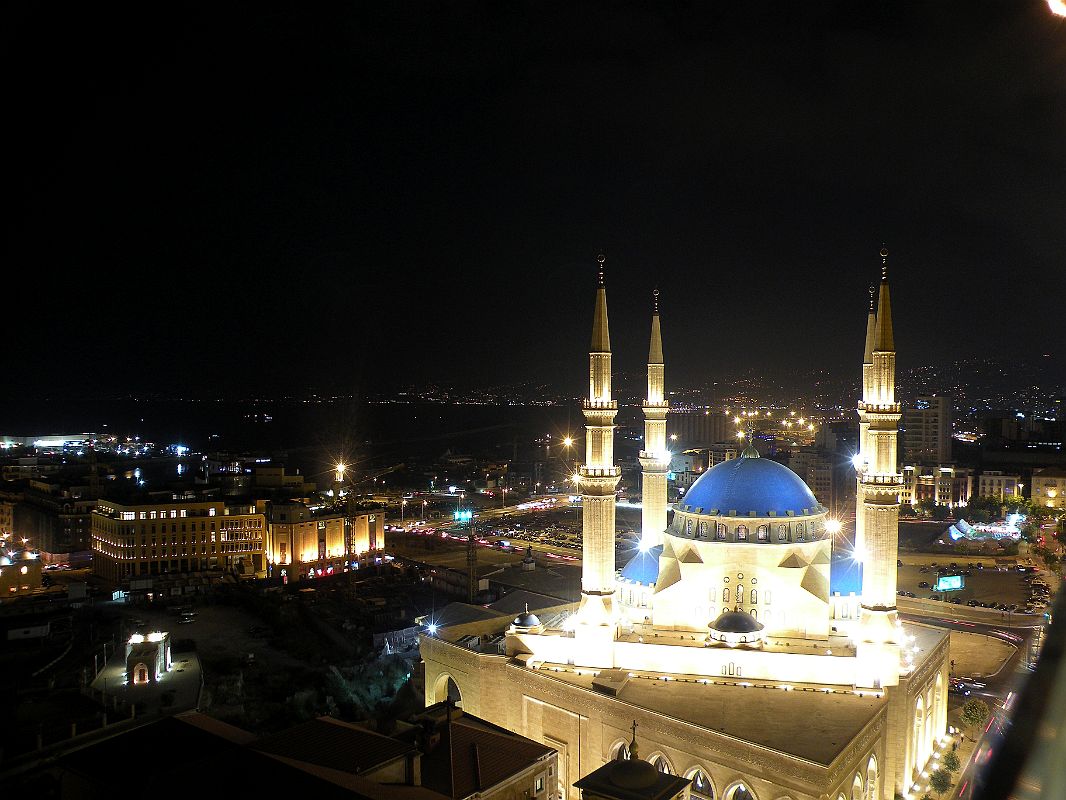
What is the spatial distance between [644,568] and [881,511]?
20.6 ft

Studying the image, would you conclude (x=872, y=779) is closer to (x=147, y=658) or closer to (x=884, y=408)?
(x=884, y=408)

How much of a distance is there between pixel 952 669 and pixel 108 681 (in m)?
25.2

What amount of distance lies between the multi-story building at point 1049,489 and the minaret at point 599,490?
42930 mm

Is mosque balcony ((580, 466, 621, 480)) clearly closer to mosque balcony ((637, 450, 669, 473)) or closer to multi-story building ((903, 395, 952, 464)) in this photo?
mosque balcony ((637, 450, 669, 473))

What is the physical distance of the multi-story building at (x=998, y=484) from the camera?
2123 inches

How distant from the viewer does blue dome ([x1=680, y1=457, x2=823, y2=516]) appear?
18.5 metres

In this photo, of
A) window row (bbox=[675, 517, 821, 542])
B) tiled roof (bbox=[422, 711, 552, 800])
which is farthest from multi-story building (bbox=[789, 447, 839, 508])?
tiled roof (bbox=[422, 711, 552, 800])

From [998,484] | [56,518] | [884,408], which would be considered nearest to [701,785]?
[884,408]

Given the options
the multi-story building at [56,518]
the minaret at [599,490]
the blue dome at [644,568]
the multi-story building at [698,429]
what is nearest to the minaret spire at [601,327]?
the minaret at [599,490]

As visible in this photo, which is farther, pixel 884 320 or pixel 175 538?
pixel 175 538

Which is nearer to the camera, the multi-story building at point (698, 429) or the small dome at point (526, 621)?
the small dome at point (526, 621)

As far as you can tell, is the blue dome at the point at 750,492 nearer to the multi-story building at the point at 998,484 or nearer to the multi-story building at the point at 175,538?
the multi-story building at the point at 175,538

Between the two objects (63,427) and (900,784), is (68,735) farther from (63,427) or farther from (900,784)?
(63,427)

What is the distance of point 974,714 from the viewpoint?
766 inches
